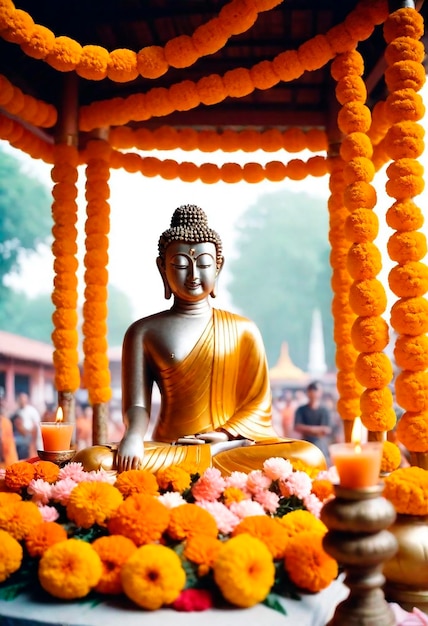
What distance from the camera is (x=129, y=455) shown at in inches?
108

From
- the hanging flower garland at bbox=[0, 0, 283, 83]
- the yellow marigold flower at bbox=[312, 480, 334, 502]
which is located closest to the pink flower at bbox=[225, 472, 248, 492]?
the yellow marigold flower at bbox=[312, 480, 334, 502]

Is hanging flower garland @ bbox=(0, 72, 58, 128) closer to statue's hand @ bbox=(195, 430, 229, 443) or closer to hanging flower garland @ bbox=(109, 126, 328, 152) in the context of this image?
hanging flower garland @ bbox=(109, 126, 328, 152)

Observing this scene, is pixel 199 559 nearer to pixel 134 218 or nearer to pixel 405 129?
Result: pixel 405 129

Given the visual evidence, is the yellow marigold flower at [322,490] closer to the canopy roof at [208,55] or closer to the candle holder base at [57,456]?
the candle holder base at [57,456]

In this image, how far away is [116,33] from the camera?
412cm

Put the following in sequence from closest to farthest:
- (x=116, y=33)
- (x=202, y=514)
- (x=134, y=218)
Answer: 1. (x=202, y=514)
2. (x=116, y=33)
3. (x=134, y=218)

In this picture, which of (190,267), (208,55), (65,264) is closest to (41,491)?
(190,267)

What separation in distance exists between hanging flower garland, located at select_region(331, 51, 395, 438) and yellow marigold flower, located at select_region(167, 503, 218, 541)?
4.88 ft

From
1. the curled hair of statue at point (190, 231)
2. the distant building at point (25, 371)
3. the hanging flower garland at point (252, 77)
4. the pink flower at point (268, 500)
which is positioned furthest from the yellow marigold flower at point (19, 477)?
Result: the distant building at point (25, 371)

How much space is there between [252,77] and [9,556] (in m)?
2.95

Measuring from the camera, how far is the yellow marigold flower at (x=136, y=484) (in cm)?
212

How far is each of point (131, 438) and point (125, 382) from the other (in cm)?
48

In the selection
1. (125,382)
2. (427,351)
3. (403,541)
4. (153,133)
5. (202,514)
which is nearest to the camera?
(202,514)

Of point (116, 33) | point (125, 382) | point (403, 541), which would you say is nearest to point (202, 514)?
point (403, 541)
